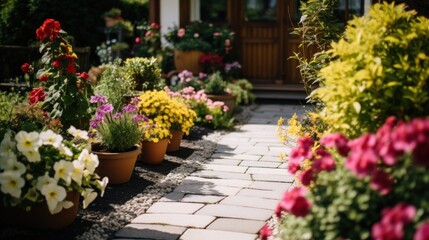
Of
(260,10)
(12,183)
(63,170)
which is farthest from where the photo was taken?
(260,10)

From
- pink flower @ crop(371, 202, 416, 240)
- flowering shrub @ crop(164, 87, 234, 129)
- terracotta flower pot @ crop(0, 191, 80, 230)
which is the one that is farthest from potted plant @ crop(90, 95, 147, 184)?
pink flower @ crop(371, 202, 416, 240)

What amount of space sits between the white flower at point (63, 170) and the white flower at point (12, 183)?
0.73 ft

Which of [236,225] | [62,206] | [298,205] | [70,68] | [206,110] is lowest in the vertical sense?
[236,225]

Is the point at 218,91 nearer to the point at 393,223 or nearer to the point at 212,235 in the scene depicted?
the point at 212,235

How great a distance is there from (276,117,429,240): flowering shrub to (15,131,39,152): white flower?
1774 mm

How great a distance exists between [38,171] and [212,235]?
4.20 ft

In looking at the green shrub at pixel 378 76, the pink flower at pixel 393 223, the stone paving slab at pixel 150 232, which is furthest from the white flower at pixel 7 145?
the pink flower at pixel 393 223

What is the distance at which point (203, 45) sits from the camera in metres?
10.5

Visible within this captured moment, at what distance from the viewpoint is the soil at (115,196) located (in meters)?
3.98

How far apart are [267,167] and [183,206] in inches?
62.1

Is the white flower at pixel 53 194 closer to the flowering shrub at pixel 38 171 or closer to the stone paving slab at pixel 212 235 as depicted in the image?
the flowering shrub at pixel 38 171

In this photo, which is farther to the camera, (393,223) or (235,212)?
(235,212)

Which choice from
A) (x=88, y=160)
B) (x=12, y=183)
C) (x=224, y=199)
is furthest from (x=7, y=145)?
(x=224, y=199)

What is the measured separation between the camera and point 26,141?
12.3ft
